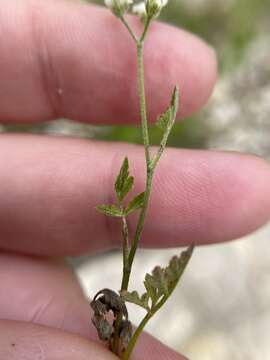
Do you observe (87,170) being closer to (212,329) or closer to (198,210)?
(198,210)

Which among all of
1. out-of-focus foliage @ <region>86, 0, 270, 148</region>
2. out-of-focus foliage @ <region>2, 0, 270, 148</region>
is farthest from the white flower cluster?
out-of-focus foliage @ <region>86, 0, 270, 148</region>

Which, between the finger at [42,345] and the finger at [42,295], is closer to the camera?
the finger at [42,345]

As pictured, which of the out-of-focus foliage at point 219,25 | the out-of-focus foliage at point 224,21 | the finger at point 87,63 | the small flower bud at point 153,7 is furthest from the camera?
the out-of-focus foliage at point 224,21

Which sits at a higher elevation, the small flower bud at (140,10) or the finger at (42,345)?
the small flower bud at (140,10)

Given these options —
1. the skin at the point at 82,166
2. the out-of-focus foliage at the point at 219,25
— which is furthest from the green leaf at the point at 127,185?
the out-of-focus foliage at the point at 219,25

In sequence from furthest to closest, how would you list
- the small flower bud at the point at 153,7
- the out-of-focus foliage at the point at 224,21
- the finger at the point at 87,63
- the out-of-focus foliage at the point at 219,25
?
the out-of-focus foliage at the point at 224,21 → the out-of-focus foliage at the point at 219,25 → the finger at the point at 87,63 → the small flower bud at the point at 153,7

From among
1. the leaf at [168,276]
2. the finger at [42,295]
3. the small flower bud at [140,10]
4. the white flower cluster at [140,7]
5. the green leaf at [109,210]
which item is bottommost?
the finger at [42,295]

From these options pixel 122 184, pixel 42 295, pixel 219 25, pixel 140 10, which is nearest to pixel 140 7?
pixel 140 10

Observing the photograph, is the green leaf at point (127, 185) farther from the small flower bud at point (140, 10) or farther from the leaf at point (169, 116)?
the small flower bud at point (140, 10)
